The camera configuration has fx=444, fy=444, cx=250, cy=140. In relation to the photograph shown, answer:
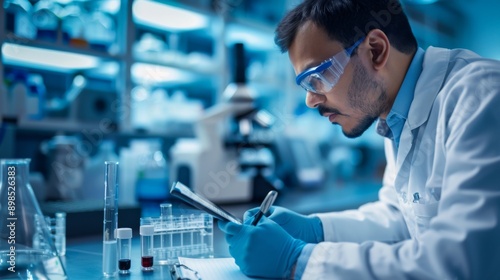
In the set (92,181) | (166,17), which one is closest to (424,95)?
(92,181)

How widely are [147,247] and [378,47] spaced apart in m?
0.75

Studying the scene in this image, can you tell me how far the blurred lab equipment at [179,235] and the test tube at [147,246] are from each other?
0.01 metres

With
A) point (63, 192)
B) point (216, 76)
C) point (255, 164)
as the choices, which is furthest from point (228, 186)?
point (216, 76)

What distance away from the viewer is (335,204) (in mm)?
2135

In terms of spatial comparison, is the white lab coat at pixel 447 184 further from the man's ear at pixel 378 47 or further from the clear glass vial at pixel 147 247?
the clear glass vial at pixel 147 247

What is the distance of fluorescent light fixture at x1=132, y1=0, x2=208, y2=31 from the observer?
2719 mm

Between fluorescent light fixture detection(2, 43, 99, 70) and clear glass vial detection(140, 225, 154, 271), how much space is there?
1460 mm

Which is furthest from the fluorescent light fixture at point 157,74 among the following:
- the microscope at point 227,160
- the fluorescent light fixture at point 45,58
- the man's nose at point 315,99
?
the man's nose at point 315,99

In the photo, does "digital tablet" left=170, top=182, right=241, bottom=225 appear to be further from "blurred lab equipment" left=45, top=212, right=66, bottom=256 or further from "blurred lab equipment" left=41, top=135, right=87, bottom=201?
"blurred lab equipment" left=41, top=135, right=87, bottom=201

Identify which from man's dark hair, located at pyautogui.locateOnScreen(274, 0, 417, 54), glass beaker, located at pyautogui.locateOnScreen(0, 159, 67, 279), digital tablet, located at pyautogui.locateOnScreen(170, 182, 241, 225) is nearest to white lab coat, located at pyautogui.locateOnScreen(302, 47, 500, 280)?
man's dark hair, located at pyautogui.locateOnScreen(274, 0, 417, 54)

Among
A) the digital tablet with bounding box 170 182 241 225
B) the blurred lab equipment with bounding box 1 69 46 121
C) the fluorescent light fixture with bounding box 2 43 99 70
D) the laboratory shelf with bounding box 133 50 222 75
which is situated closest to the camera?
the digital tablet with bounding box 170 182 241 225

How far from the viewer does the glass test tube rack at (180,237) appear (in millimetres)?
1079

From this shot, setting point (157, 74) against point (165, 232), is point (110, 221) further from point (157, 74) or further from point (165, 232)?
point (157, 74)

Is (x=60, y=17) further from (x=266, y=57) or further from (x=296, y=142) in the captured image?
(x=266, y=57)
